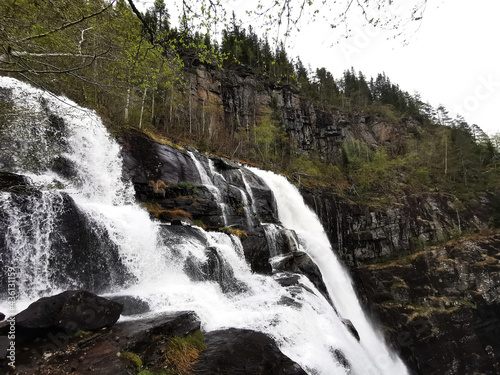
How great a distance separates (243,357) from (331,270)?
12.1 m

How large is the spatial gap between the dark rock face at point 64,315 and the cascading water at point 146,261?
128 centimetres

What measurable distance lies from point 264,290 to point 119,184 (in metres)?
8.35

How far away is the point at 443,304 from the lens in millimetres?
18578

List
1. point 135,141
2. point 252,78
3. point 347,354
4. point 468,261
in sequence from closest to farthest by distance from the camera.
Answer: point 347,354
point 135,141
point 468,261
point 252,78

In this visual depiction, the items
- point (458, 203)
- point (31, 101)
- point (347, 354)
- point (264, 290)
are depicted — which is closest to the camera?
point (347, 354)

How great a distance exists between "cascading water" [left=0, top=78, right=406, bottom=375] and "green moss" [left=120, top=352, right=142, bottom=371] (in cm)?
192

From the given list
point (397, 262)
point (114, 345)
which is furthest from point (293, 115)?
point (114, 345)

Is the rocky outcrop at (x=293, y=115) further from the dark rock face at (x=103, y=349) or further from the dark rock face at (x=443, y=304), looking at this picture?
the dark rock face at (x=103, y=349)

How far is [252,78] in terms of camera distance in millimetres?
42000

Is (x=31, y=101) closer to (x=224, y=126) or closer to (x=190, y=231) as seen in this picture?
(x=190, y=231)

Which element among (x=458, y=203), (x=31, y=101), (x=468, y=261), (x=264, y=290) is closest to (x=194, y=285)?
(x=264, y=290)

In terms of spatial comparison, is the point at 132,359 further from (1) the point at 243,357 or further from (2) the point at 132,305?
(2) the point at 132,305

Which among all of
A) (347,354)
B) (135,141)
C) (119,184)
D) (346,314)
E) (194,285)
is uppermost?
(135,141)

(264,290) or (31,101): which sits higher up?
(31,101)
